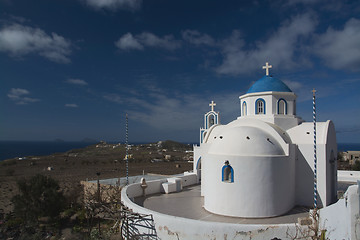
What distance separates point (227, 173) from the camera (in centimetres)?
1097

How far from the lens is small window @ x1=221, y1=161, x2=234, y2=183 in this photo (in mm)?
10719

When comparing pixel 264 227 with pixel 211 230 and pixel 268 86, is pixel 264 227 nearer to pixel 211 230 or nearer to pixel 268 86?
pixel 211 230

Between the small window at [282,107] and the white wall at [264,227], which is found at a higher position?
the small window at [282,107]

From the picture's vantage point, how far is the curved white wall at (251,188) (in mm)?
10461

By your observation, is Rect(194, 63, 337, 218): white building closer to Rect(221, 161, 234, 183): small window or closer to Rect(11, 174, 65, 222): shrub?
Rect(221, 161, 234, 183): small window

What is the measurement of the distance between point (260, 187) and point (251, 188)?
13.8 inches

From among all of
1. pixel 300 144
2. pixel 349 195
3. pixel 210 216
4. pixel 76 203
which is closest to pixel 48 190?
pixel 76 203

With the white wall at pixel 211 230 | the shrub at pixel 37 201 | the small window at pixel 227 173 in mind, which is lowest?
the shrub at pixel 37 201

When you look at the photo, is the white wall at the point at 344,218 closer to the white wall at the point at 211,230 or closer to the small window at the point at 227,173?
the white wall at the point at 211,230

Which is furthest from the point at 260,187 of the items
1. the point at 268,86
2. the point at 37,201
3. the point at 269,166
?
the point at 37,201

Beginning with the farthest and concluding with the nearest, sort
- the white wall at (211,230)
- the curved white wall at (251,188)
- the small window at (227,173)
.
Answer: the small window at (227,173)
the curved white wall at (251,188)
the white wall at (211,230)

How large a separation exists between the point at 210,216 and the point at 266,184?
252 cm

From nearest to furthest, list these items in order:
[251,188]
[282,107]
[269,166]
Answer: [251,188] → [269,166] → [282,107]

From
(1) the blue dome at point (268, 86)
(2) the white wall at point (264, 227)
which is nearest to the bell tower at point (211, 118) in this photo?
(1) the blue dome at point (268, 86)
